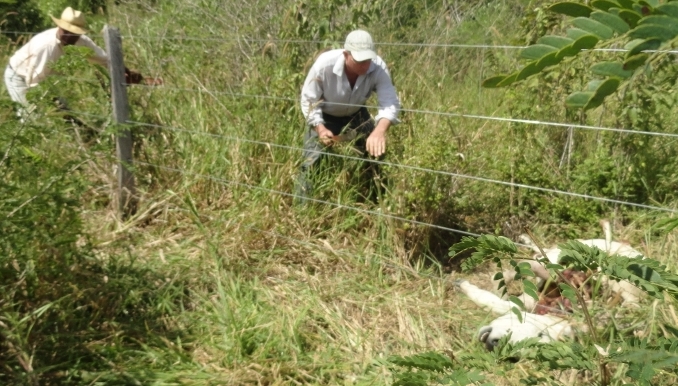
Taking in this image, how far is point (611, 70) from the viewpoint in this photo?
1.41m

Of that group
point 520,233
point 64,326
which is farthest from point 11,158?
point 520,233

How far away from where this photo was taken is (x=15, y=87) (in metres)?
5.54

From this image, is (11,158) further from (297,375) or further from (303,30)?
(303,30)

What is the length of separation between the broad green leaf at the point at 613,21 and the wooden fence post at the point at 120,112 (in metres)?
3.72

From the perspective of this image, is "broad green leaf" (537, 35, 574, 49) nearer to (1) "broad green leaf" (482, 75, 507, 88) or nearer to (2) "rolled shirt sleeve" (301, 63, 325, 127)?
(1) "broad green leaf" (482, 75, 507, 88)

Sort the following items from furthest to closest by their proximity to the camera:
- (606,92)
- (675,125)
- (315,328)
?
1. (675,125)
2. (315,328)
3. (606,92)

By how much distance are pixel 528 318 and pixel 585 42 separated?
7.56 feet

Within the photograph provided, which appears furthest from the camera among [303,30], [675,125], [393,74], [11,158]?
[393,74]

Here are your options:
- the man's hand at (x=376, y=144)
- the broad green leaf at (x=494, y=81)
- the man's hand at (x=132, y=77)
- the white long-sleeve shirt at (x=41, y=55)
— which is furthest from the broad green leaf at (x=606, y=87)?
the white long-sleeve shirt at (x=41, y=55)

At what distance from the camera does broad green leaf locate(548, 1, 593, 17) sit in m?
1.49

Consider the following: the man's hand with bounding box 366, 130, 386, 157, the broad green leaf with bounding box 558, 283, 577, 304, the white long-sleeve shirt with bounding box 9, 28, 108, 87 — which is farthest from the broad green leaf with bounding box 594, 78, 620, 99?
the white long-sleeve shirt with bounding box 9, 28, 108, 87

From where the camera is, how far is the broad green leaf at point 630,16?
1.39 metres

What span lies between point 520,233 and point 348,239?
1.08 metres

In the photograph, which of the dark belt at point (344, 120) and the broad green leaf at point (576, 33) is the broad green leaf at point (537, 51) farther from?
the dark belt at point (344, 120)
